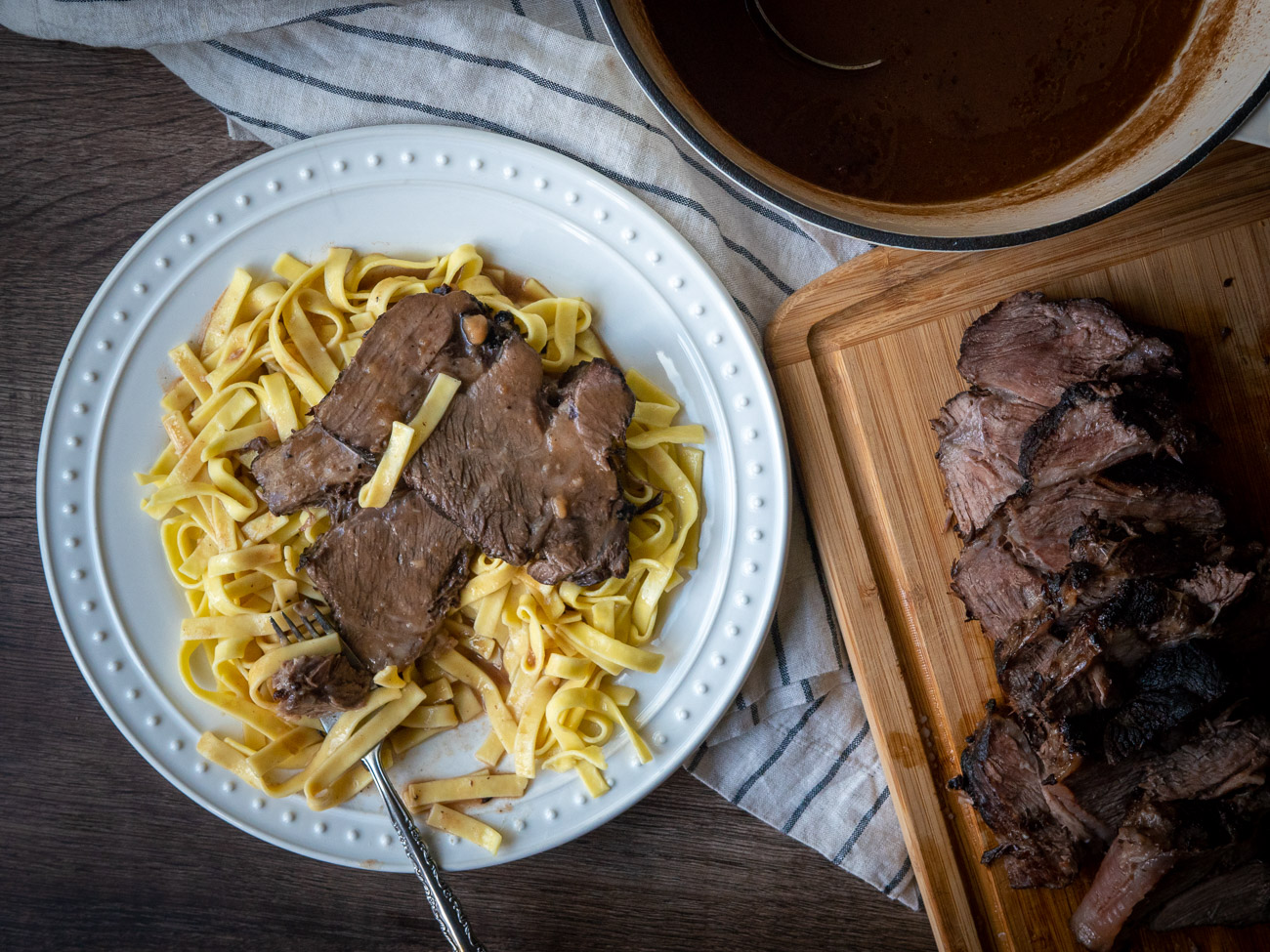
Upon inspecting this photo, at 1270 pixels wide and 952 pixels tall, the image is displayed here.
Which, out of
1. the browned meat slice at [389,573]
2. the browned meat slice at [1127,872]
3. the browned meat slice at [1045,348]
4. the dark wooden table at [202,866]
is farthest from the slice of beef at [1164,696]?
the browned meat slice at [389,573]

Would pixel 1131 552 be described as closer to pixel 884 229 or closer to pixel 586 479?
pixel 884 229

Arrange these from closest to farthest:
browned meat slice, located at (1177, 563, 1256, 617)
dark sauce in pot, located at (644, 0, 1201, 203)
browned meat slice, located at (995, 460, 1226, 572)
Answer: dark sauce in pot, located at (644, 0, 1201, 203)
browned meat slice, located at (1177, 563, 1256, 617)
browned meat slice, located at (995, 460, 1226, 572)

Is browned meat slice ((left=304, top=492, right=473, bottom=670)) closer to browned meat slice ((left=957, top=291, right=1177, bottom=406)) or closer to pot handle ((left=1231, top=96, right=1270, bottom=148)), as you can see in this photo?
browned meat slice ((left=957, top=291, right=1177, bottom=406))

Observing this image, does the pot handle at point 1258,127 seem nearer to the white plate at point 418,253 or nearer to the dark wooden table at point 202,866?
the white plate at point 418,253

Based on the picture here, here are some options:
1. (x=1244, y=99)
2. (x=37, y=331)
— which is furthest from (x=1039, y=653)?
(x=37, y=331)

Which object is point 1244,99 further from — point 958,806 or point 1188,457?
point 958,806

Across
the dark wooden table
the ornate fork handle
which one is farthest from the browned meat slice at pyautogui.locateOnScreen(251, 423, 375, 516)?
the dark wooden table

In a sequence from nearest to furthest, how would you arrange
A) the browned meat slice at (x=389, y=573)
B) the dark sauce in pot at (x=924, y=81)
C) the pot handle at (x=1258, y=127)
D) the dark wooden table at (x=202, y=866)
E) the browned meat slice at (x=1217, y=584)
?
the pot handle at (x=1258, y=127) < the dark sauce in pot at (x=924, y=81) < the browned meat slice at (x=1217, y=584) < the browned meat slice at (x=389, y=573) < the dark wooden table at (x=202, y=866)
